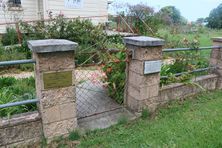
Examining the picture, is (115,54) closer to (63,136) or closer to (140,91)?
(140,91)

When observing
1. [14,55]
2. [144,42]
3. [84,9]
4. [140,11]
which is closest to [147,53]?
[144,42]

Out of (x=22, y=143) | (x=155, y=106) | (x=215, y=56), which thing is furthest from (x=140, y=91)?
(x=215, y=56)

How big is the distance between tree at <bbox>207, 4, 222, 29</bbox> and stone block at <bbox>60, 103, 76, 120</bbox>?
26.3 m

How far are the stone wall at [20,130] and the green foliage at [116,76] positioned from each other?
4.80 ft

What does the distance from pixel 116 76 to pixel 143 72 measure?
636mm

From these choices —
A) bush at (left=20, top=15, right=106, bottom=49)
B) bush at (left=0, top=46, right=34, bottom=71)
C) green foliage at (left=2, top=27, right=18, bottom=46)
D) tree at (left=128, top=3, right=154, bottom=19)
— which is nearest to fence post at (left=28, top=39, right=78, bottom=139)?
bush at (left=0, top=46, right=34, bottom=71)

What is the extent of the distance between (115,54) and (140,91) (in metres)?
0.85

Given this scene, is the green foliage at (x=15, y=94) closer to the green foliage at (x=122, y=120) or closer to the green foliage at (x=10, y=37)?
the green foliage at (x=122, y=120)

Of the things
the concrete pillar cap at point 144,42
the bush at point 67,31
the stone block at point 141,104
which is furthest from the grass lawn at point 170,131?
the bush at point 67,31

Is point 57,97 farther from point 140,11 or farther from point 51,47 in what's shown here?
point 140,11

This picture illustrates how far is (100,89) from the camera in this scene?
161 inches

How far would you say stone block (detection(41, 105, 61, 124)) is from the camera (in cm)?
246

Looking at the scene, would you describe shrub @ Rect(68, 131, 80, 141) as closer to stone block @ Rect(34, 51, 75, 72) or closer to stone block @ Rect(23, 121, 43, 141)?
stone block @ Rect(23, 121, 43, 141)

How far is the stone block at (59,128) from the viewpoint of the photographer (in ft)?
8.30
